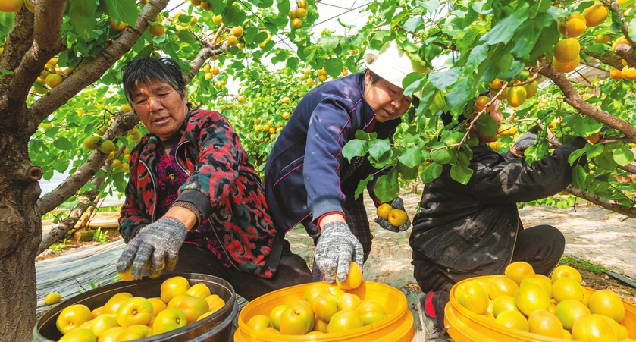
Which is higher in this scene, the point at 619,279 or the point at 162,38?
the point at 162,38

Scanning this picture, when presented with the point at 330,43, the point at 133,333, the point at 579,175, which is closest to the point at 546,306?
the point at 579,175

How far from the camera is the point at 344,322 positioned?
1.03 metres

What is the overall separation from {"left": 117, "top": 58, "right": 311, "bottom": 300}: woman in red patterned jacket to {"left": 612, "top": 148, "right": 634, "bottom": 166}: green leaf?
5.26 feet

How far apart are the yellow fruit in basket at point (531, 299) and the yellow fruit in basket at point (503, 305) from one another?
2 centimetres

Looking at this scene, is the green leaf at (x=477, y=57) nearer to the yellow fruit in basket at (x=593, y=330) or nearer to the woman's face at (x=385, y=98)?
the yellow fruit in basket at (x=593, y=330)

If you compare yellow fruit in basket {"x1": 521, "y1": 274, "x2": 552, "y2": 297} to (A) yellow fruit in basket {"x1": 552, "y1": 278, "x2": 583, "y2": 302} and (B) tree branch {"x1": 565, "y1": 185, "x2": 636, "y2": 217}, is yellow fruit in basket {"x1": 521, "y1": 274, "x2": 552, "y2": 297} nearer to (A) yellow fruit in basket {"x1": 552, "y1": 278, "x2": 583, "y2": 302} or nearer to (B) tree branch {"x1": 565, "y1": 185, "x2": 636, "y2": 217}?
(A) yellow fruit in basket {"x1": 552, "y1": 278, "x2": 583, "y2": 302}

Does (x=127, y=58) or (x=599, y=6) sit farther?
(x=127, y=58)

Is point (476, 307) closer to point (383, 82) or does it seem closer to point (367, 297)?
point (367, 297)

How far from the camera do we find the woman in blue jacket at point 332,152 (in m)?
1.47

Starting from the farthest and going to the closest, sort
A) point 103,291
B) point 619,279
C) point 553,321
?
1. point 619,279
2. point 103,291
3. point 553,321

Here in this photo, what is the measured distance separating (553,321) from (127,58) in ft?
9.35

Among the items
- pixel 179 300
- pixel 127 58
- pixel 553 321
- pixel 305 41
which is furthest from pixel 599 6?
pixel 127 58

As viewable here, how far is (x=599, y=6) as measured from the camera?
1162mm

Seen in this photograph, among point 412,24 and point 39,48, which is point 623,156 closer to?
point 412,24
